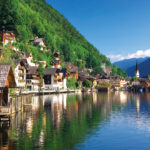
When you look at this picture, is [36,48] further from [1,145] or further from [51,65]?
[1,145]

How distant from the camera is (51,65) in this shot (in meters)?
185

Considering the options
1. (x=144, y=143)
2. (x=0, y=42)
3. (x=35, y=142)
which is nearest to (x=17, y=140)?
(x=35, y=142)

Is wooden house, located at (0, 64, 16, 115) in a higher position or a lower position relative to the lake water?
higher

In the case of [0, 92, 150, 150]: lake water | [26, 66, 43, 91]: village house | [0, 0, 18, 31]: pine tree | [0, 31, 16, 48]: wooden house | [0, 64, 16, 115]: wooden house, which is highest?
[0, 0, 18, 31]: pine tree

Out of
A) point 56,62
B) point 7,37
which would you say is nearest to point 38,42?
point 56,62

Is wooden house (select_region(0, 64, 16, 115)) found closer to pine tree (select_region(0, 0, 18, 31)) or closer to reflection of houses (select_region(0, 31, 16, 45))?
reflection of houses (select_region(0, 31, 16, 45))

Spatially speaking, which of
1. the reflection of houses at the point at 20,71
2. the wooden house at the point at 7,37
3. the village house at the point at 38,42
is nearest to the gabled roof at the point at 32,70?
the reflection of houses at the point at 20,71

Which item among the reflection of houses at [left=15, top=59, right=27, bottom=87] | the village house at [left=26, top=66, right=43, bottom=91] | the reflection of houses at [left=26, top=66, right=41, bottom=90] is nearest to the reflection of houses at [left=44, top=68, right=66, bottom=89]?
the village house at [left=26, top=66, right=43, bottom=91]

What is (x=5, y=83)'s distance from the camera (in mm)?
37219

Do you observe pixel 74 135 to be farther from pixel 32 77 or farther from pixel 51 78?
pixel 51 78

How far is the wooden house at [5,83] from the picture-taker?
121 feet

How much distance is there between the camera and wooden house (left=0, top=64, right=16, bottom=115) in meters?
36.8

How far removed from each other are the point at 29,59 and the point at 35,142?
394 feet

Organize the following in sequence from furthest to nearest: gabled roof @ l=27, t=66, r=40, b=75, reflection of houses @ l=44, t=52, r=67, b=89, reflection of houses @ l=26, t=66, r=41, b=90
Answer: reflection of houses @ l=44, t=52, r=67, b=89, reflection of houses @ l=26, t=66, r=41, b=90, gabled roof @ l=27, t=66, r=40, b=75
